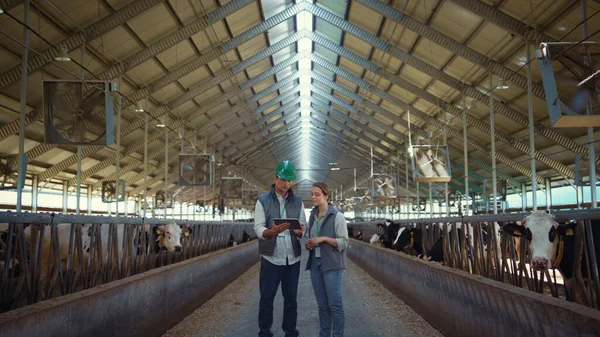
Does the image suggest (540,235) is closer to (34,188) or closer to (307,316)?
(307,316)

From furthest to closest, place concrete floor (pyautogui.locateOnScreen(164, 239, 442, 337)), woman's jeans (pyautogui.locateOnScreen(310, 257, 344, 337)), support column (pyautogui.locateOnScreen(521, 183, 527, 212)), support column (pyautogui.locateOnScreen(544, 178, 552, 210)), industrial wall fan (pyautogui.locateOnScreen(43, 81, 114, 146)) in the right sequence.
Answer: support column (pyautogui.locateOnScreen(521, 183, 527, 212)), support column (pyautogui.locateOnScreen(544, 178, 552, 210)), industrial wall fan (pyautogui.locateOnScreen(43, 81, 114, 146)), concrete floor (pyautogui.locateOnScreen(164, 239, 442, 337)), woman's jeans (pyautogui.locateOnScreen(310, 257, 344, 337))

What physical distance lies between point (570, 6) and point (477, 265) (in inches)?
288

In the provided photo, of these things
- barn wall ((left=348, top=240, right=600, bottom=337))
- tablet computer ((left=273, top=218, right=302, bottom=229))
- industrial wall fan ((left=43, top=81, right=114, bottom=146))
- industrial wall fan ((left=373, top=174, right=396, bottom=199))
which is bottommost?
barn wall ((left=348, top=240, right=600, bottom=337))

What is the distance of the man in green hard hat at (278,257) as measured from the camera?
418cm

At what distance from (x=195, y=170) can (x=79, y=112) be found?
9347 millimetres

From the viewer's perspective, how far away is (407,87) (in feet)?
60.0

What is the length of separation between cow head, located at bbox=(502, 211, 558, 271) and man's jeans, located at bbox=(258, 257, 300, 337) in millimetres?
2321

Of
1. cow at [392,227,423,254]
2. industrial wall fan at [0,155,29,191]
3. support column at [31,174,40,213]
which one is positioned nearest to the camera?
cow at [392,227,423,254]

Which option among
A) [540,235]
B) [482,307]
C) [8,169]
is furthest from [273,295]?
[8,169]

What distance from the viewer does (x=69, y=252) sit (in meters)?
5.19

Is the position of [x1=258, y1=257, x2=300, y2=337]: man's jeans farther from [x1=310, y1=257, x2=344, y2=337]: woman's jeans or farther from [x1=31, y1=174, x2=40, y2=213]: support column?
[x1=31, y1=174, x2=40, y2=213]: support column

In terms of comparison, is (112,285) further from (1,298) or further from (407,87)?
(407,87)

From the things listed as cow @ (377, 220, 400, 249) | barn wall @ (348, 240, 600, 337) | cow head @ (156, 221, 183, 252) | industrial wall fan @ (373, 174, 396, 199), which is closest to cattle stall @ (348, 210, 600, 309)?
barn wall @ (348, 240, 600, 337)

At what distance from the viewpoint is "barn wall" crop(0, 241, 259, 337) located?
10.5 feet
